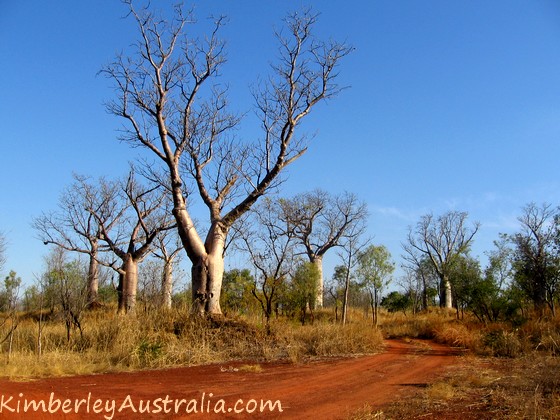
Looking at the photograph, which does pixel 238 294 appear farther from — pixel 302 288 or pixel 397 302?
pixel 397 302

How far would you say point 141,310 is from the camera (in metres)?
10.5

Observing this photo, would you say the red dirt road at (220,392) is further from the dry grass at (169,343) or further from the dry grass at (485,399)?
the dry grass at (169,343)

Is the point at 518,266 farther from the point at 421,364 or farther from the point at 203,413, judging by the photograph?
the point at 203,413

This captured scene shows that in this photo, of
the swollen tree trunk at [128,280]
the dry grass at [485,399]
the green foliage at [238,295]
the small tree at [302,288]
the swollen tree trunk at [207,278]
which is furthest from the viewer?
the small tree at [302,288]

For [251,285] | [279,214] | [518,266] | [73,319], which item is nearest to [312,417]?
[73,319]

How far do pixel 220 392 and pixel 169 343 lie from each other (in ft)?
10.8

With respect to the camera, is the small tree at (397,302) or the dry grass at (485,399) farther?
the small tree at (397,302)

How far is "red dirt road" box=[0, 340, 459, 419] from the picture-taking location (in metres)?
4.55

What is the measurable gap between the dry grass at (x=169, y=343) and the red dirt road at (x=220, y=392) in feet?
2.06

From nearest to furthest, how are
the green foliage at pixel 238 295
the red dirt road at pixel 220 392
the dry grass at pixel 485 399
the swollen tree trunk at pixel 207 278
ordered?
the dry grass at pixel 485 399
the red dirt road at pixel 220 392
the swollen tree trunk at pixel 207 278
the green foliage at pixel 238 295

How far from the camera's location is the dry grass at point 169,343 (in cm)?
752

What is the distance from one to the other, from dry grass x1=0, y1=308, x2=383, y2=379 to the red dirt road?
0.63m

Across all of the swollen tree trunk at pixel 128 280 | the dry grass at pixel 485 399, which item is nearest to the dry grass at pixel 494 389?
the dry grass at pixel 485 399

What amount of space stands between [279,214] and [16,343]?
Result: 15204mm
